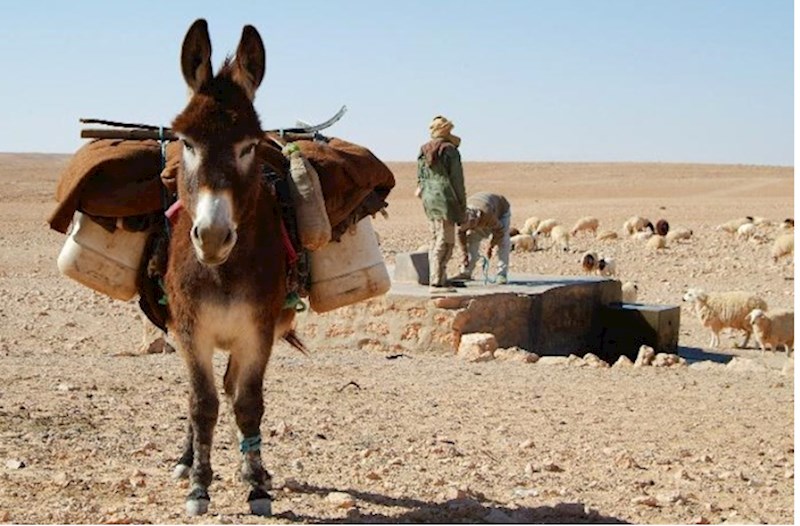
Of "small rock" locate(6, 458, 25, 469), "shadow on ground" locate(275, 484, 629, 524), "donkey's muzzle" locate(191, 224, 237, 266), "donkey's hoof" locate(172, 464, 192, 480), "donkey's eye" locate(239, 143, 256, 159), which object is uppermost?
"donkey's eye" locate(239, 143, 256, 159)

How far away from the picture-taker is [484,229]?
16.2 m

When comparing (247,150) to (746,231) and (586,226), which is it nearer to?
(746,231)

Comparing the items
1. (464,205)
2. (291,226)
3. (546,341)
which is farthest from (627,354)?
(291,226)

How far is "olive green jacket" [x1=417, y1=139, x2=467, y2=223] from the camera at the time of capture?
46.5ft

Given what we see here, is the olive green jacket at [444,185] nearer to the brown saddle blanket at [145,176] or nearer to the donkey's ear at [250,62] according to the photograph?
the brown saddle blanket at [145,176]

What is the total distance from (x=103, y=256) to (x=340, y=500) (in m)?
1.92

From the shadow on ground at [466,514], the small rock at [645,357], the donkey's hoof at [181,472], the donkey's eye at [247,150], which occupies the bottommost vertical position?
the small rock at [645,357]

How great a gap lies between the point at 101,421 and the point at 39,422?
42cm

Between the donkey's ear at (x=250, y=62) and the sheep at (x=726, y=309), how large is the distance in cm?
1170

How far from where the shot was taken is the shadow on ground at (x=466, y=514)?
253 inches

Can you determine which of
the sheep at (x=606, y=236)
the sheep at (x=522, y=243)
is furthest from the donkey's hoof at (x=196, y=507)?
the sheep at (x=606, y=236)

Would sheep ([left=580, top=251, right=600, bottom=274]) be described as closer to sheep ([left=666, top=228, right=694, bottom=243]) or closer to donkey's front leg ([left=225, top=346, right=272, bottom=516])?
sheep ([left=666, top=228, right=694, bottom=243])

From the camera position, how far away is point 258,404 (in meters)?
6.53

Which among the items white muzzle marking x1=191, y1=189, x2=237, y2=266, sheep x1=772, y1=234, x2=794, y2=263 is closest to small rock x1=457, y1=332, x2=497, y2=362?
white muzzle marking x1=191, y1=189, x2=237, y2=266
